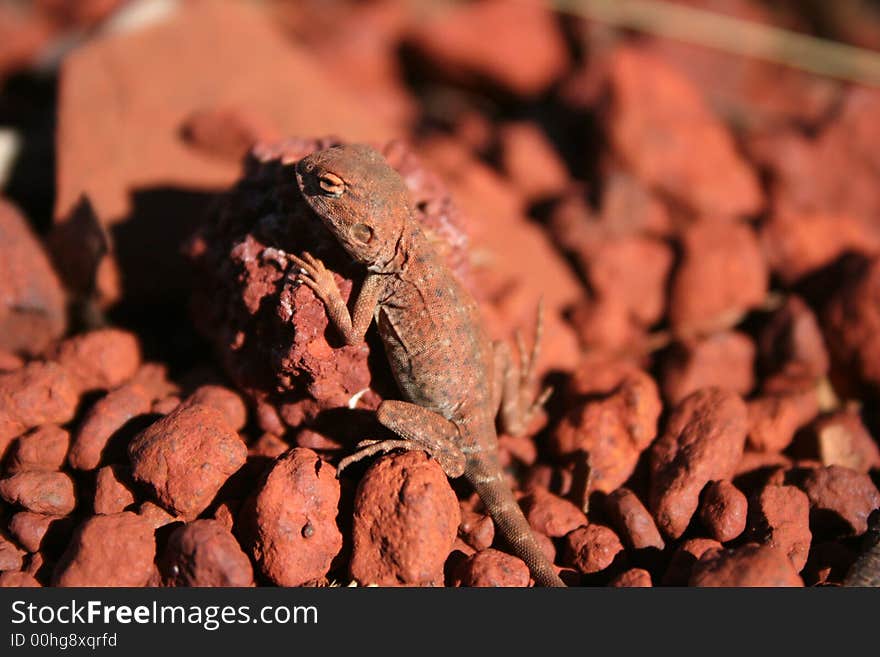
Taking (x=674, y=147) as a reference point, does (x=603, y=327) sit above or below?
below

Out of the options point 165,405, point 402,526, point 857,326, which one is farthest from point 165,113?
point 857,326

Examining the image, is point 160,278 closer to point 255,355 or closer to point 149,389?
point 149,389

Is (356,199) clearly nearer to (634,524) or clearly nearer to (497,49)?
(634,524)

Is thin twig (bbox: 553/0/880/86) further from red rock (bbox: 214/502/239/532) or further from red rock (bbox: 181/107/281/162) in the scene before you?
red rock (bbox: 214/502/239/532)

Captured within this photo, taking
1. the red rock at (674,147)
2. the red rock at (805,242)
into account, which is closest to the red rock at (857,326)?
the red rock at (805,242)

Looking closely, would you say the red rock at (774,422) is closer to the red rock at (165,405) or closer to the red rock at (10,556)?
the red rock at (165,405)

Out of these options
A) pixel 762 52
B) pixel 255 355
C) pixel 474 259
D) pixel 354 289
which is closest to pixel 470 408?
pixel 354 289
